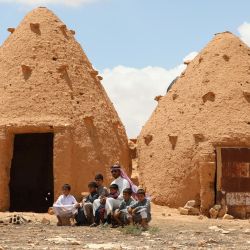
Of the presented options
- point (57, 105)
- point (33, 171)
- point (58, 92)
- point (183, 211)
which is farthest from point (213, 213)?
point (33, 171)

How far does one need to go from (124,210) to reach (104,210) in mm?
637

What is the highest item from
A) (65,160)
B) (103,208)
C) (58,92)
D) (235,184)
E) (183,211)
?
(58,92)

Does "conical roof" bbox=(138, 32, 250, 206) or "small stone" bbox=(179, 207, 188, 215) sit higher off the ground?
"conical roof" bbox=(138, 32, 250, 206)

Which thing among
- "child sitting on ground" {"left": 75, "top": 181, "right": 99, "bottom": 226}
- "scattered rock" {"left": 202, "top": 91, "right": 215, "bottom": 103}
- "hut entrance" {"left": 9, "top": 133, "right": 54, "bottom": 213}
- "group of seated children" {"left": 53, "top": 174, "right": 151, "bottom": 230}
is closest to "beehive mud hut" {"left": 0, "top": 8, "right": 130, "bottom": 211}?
"hut entrance" {"left": 9, "top": 133, "right": 54, "bottom": 213}

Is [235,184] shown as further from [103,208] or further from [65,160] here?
[103,208]

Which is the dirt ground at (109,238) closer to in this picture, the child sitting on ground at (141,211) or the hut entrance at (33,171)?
the child sitting on ground at (141,211)

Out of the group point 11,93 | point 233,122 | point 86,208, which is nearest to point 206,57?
point 233,122

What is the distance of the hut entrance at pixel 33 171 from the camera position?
18.7 m

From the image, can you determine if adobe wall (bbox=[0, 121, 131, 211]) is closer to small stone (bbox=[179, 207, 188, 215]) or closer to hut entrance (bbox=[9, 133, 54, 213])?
small stone (bbox=[179, 207, 188, 215])

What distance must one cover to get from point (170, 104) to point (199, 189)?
2695 mm

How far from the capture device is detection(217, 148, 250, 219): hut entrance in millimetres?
15250

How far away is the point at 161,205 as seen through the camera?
52.1ft

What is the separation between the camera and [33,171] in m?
18.9

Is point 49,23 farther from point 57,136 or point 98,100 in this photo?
point 57,136
